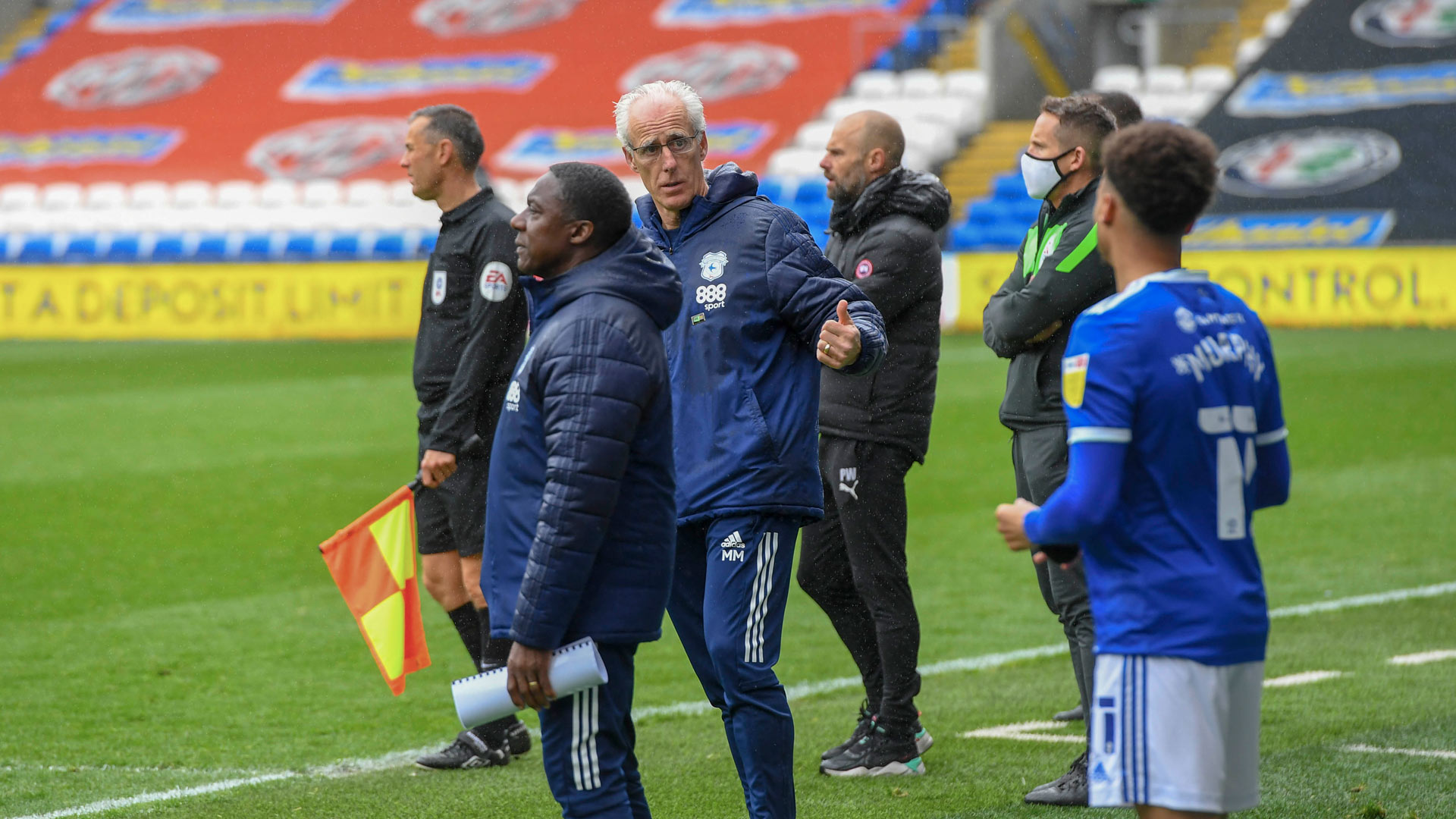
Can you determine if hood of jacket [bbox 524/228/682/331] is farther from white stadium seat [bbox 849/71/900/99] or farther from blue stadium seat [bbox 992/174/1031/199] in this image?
white stadium seat [bbox 849/71/900/99]

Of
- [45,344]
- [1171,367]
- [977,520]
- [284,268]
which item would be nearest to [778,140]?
[284,268]

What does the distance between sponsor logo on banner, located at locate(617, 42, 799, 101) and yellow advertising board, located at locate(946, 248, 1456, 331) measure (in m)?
12.7

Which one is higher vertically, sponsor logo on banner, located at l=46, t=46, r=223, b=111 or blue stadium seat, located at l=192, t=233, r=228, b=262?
sponsor logo on banner, located at l=46, t=46, r=223, b=111

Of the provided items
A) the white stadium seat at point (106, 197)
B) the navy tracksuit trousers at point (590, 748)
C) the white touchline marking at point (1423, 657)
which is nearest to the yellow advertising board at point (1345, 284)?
the white touchline marking at point (1423, 657)

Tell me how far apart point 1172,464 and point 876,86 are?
27.2m

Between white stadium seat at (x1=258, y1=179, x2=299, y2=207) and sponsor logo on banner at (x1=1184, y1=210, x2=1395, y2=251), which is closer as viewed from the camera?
sponsor logo on banner at (x1=1184, y1=210, x2=1395, y2=251)

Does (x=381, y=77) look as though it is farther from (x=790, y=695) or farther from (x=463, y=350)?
(x=463, y=350)

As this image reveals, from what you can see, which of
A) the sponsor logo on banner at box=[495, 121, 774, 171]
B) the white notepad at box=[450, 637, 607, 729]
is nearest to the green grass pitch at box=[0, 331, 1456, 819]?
the white notepad at box=[450, 637, 607, 729]

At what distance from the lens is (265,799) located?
5199mm

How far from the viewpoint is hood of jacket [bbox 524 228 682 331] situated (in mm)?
3562

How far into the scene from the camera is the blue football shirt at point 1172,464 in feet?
10.0

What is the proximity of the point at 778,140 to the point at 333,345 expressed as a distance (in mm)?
10181

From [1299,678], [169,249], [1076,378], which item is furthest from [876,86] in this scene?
[1076,378]

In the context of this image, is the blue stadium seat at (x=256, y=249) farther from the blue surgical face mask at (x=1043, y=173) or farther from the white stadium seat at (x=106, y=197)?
the blue surgical face mask at (x=1043, y=173)
